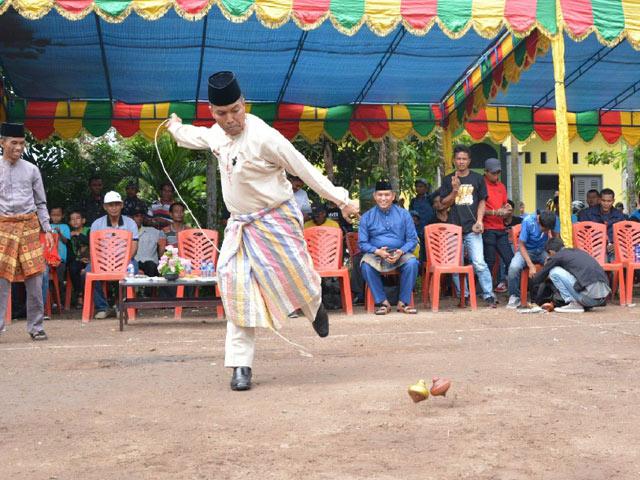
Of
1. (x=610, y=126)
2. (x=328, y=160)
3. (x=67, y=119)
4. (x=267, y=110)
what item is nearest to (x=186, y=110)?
(x=267, y=110)

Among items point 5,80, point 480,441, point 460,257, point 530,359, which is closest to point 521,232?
point 460,257

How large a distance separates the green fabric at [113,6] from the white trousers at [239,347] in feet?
15.0

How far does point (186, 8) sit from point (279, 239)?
13.9 ft

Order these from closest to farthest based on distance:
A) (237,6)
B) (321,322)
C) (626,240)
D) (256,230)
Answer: (256,230), (321,322), (237,6), (626,240)

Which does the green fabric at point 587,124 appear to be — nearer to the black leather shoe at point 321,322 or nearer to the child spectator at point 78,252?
the child spectator at point 78,252

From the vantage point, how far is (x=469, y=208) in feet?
35.2

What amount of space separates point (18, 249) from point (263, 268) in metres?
3.25

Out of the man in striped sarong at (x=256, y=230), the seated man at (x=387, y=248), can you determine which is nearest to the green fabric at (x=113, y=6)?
the seated man at (x=387, y=248)

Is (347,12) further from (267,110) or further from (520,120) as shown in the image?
(520,120)

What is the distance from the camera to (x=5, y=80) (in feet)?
42.5

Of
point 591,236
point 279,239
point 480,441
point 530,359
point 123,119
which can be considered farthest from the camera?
point 123,119

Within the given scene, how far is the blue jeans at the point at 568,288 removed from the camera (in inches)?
373

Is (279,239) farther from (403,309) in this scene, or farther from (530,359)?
(403,309)

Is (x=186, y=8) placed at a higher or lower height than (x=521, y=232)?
higher
